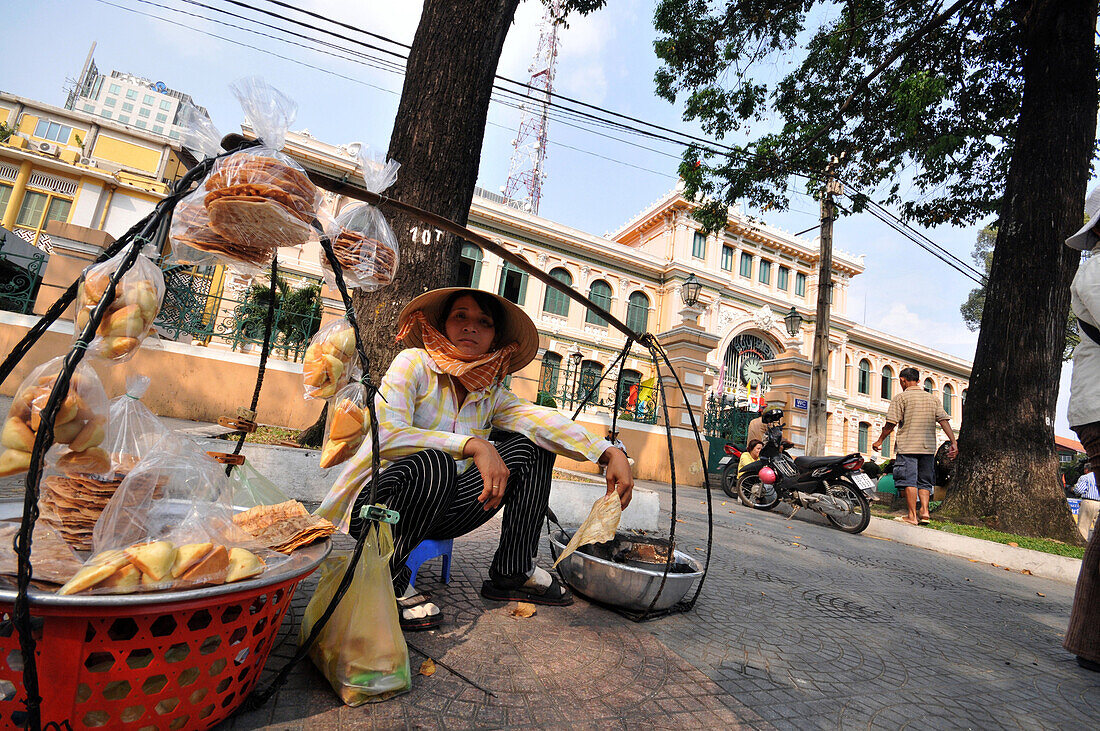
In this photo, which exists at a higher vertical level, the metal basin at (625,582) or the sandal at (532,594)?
the metal basin at (625,582)

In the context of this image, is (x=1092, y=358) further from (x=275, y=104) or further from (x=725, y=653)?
(x=275, y=104)

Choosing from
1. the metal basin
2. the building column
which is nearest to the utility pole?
the metal basin

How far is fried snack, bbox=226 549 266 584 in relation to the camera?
3.38 feet

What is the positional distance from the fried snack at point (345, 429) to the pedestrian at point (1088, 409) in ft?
9.75

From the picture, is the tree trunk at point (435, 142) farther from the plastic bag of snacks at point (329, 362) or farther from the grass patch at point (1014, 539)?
the grass patch at point (1014, 539)

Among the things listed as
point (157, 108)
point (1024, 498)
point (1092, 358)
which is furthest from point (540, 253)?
point (157, 108)

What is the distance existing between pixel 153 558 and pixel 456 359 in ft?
3.82

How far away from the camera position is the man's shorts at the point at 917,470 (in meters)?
6.51

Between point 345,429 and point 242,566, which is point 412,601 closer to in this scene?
point 345,429

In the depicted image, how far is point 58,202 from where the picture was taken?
2631 centimetres

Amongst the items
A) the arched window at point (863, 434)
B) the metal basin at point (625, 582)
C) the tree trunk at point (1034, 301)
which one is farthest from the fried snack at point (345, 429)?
the arched window at point (863, 434)

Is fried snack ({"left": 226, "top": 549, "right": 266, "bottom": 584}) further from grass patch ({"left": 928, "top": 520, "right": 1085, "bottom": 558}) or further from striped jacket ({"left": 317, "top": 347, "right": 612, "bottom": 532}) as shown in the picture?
grass patch ({"left": 928, "top": 520, "right": 1085, "bottom": 558})

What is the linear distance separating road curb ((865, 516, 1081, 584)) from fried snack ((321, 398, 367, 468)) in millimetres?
6206

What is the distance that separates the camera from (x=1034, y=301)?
6.26 m
